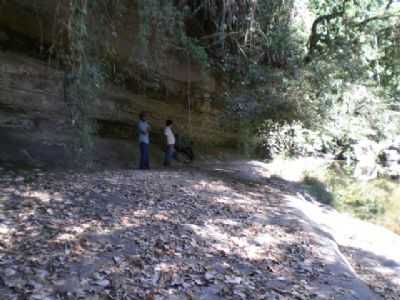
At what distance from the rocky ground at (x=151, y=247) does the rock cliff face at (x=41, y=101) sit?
1798 mm

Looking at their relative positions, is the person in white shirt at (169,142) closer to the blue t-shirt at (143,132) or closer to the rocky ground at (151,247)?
the blue t-shirt at (143,132)

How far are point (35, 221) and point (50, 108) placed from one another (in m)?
5.62

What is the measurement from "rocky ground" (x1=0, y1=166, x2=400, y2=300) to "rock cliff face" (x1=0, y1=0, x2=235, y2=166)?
5.90ft

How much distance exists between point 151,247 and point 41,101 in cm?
652

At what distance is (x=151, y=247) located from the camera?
488 centimetres

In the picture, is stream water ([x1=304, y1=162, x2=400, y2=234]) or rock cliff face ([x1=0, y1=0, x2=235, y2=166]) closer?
rock cliff face ([x1=0, y1=0, x2=235, y2=166])

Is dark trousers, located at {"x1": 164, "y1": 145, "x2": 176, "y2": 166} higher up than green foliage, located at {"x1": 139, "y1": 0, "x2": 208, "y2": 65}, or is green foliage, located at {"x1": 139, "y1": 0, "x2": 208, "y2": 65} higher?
green foliage, located at {"x1": 139, "y1": 0, "x2": 208, "y2": 65}

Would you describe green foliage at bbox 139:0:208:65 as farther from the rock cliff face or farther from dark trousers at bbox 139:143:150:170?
dark trousers at bbox 139:143:150:170

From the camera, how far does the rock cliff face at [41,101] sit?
9.24 meters

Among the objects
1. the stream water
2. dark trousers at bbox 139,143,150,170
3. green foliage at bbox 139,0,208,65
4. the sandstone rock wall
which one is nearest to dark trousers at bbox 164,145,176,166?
the sandstone rock wall

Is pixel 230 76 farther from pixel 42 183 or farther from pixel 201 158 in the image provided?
pixel 42 183

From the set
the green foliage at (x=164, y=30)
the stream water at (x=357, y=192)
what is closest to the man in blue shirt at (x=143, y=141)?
the green foliage at (x=164, y=30)

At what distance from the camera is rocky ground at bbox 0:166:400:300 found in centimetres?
396

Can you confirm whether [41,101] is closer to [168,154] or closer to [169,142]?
[169,142]
